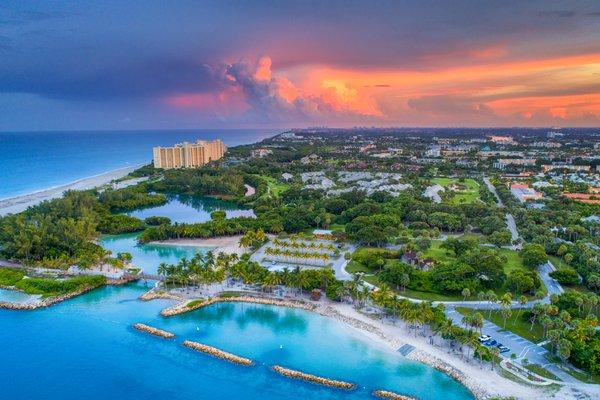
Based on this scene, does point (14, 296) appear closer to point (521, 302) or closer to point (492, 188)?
point (521, 302)

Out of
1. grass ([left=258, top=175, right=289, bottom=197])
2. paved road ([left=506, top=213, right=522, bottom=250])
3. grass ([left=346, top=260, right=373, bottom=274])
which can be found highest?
grass ([left=258, top=175, right=289, bottom=197])

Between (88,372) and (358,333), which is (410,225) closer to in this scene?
(358,333)

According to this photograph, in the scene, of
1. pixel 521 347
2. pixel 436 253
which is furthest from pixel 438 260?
pixel 521 347

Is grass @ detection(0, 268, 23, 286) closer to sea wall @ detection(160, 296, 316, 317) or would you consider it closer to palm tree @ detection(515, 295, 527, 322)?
sea wall @ detection(160, 296, 316, 317)

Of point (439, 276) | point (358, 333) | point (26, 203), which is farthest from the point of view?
point (26, 203)

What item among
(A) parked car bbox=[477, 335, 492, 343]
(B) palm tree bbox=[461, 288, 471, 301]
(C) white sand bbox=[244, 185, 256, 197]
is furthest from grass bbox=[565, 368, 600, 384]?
(C) white sand bbox=[244, 185, 256, 197]

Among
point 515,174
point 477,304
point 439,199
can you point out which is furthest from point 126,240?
point 515,174

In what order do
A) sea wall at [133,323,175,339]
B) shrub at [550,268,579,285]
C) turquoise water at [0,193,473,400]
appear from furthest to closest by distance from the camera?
shrub at [550,268,579,285] < sea wall at [133,323,175,339] < turquoise water at [0,193,473,400]

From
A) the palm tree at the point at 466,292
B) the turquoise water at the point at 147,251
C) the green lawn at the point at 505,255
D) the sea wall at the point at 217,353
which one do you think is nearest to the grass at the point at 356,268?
the green lawn at the point at 505,255
